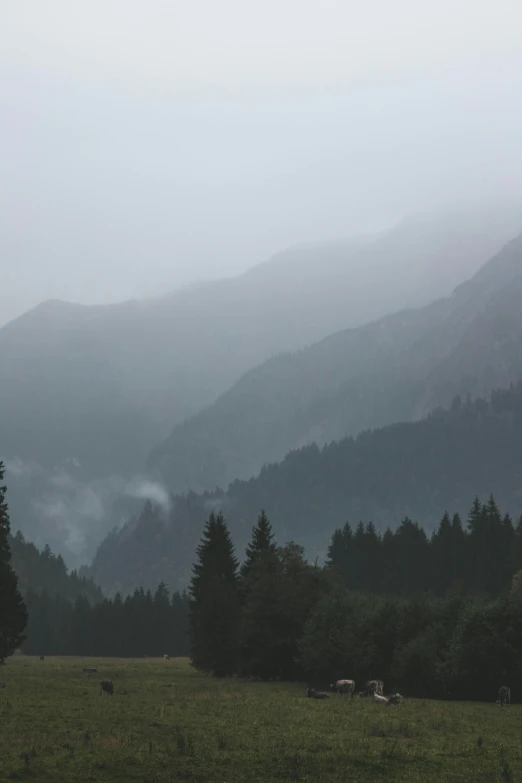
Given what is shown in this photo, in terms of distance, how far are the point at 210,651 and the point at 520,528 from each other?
8260cm

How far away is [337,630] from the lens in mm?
74750

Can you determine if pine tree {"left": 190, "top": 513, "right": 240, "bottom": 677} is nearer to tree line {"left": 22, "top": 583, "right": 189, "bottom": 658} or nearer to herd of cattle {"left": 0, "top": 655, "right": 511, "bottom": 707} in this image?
herd of cattle {"left": 0, "top": 655, "right": 511, "bottom": 707}

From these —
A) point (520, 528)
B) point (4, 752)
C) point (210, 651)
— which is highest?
point (520, 528)

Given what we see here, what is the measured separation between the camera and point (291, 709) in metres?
44.7

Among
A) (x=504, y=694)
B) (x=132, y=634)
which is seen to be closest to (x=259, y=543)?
(x=504, y=694)

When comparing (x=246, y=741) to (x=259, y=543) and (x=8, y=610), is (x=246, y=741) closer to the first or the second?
(x=8, y=610)

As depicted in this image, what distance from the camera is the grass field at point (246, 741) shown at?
25.4 m

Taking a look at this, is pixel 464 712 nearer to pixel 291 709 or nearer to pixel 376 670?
pixel 291 709

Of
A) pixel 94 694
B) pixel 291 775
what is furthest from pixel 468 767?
pixel 94 694

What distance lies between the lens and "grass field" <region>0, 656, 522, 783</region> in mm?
25438

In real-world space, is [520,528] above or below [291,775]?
above

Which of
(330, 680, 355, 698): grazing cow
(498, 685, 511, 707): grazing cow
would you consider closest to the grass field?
(498, 685, 511, 707): grazing cow

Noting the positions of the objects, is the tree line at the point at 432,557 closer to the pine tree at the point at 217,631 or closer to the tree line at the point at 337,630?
the tree line at the point at 337,630

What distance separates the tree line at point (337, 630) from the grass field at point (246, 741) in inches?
490
